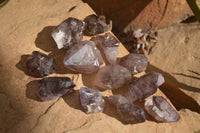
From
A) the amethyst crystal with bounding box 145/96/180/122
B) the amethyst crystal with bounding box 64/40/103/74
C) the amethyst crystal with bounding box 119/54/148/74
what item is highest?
the amethyst crystal with bounding box 64/40/103/74

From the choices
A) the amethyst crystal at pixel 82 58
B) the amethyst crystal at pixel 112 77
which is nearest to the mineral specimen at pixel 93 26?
the amethyst crystal at pixel 82 58

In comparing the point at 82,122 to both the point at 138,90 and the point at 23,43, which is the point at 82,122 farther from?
the point at 23,43

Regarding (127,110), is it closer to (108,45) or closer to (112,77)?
(112,77)

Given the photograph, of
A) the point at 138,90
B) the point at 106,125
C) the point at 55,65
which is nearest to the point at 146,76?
the point at 138,90

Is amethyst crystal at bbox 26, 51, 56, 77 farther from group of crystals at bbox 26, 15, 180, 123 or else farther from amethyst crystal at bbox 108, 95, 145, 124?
amethyst crystal at bbox 108, 95, 145, 124

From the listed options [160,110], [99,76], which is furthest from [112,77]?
[160,110]

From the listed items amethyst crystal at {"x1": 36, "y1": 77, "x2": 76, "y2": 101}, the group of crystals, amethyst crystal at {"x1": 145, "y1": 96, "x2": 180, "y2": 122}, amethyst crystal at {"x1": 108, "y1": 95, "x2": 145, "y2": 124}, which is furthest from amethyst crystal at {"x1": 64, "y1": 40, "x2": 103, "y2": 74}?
amethyst crystal at {"x1": 145, "y1": 96, "x2": 180, "y2": 122}
